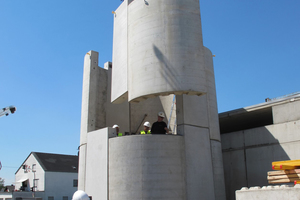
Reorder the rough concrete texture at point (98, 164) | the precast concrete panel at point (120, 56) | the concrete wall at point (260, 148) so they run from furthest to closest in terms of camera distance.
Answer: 1. the precast concrete panel at point (120, 56)
2. the concrete wall at point (260, 148)
3. the rough concrete texture at point (98, 164)

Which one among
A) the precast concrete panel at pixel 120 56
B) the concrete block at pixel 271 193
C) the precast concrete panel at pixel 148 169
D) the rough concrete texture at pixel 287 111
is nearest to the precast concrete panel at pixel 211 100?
the precast concrete panel at pixel 148 169

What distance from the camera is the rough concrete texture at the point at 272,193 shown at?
9.18 m

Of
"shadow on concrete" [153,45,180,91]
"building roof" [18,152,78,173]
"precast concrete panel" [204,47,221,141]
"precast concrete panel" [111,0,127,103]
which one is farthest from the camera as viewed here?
"building roof" [18,152,78,173]

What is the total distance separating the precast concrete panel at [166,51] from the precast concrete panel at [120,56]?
83 cm

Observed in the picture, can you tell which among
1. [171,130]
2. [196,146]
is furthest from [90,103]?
[196,146]

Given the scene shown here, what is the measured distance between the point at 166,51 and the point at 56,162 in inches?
1729

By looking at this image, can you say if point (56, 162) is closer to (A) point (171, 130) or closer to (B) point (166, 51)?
(A) point (171, 130)

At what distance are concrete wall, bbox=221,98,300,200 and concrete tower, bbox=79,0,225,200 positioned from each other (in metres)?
2.25

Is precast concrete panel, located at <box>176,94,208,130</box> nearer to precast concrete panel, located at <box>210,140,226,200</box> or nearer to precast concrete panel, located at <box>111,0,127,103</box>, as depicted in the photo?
precast concrete panel, located at <box>210,140,226,200</box>

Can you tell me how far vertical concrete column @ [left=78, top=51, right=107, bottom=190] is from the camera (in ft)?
58.2

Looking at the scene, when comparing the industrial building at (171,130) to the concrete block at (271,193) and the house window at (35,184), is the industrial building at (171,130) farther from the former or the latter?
the house window at (35,184)

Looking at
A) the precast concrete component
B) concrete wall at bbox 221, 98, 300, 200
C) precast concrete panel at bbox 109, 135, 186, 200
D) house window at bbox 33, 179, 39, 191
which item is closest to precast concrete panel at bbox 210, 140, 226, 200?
the precast concrete component

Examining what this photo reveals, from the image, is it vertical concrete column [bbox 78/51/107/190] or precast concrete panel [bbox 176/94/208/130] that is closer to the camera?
precast concrete panel [bbox 176/94/208/130]

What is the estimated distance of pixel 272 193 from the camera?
32.1ft
